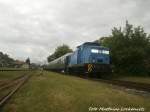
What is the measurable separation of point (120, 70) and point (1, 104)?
80.7 ft

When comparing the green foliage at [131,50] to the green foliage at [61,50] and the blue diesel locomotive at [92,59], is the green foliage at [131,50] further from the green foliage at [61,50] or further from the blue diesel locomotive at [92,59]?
the green foliage at [61,50]

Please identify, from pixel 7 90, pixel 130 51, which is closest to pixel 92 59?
pixel 130 51

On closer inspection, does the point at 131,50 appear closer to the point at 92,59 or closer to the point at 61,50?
the point at 92,59

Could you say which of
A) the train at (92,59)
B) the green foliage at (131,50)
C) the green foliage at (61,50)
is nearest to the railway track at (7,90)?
the train at (92,59)

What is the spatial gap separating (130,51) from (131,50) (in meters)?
0.17

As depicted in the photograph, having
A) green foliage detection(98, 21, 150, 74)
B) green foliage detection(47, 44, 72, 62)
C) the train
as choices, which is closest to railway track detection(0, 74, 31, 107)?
the train

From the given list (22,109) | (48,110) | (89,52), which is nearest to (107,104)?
(48,110)

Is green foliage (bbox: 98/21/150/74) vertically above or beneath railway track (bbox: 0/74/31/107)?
above

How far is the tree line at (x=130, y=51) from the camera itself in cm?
2950

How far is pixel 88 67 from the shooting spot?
23625 millimetres

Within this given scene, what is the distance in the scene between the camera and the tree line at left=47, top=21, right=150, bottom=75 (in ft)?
96.8

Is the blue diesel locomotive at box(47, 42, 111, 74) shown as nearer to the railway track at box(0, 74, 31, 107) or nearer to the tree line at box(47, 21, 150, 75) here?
the tree line at box(47, 21, 150, 75)

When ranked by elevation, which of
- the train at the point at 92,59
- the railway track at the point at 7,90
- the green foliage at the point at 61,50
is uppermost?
the green foliage at the point at 61,50

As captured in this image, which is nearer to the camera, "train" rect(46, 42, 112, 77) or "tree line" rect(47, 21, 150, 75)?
"train" rect(46, 42, 112, 77)
